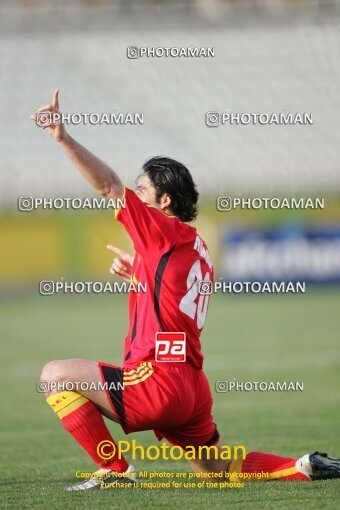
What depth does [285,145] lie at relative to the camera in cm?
2047

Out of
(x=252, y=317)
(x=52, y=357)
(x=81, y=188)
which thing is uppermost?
(x=81, y=188)

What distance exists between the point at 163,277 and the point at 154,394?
0.59 m

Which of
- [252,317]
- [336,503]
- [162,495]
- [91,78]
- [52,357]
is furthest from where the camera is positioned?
[91,78]

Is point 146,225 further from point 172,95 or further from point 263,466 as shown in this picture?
point 172,95

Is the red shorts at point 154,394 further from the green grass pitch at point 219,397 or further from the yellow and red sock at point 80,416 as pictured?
the green grass pitch at point 219,397

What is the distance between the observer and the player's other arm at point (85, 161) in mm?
4801

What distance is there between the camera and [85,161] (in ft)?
15.9

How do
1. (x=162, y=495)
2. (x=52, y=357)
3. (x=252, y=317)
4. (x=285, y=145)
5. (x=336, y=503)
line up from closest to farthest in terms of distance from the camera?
(x=336, y=503)
(x=162, y=495)
(x=52, y=357)
(x=252, y=317)
(x=285, y=145)

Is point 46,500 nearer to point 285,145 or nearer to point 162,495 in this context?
point 162,495

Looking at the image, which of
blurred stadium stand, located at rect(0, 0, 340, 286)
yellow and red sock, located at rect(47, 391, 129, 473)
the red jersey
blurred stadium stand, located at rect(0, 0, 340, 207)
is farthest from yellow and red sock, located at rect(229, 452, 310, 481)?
blurred stadium stand, located at rect(0, 0, 340, 286)

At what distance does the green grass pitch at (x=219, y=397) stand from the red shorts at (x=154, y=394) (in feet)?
1.27

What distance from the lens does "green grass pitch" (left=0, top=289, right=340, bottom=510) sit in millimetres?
4836

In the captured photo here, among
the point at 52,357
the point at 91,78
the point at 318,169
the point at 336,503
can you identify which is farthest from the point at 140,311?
the point at 91,78

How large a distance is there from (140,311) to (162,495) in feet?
3.11
